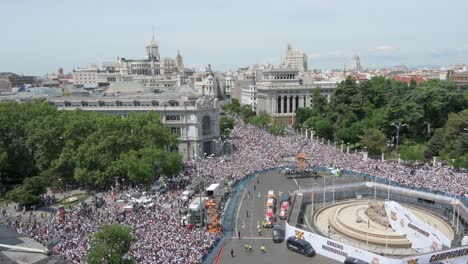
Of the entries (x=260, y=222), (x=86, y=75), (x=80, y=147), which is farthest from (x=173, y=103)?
(x=86, y=75)

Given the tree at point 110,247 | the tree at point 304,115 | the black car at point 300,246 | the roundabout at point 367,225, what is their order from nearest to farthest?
the tree at point 110,247 → the black car at point 300,246 → the roundabout at point 367,225 → the tree at point 304,115

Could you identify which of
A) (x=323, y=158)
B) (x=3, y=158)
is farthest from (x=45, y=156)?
(x=323, y=158)

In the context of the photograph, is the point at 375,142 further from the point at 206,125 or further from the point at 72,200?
the point at 72,200

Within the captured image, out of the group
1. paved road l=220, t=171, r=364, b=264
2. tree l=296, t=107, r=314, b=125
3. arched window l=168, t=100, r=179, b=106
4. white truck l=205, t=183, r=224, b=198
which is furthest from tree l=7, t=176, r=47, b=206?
tree l=296, t=107, r=314, b=125

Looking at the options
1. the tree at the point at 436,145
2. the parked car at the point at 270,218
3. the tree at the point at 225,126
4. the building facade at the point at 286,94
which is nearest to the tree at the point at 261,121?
the building facade at the point at 286,94

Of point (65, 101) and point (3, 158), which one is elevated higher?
point (65, 101)

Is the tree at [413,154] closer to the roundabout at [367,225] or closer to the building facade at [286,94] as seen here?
the roundabout at [367,225]

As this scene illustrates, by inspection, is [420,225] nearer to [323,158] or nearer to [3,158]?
[323,158]
